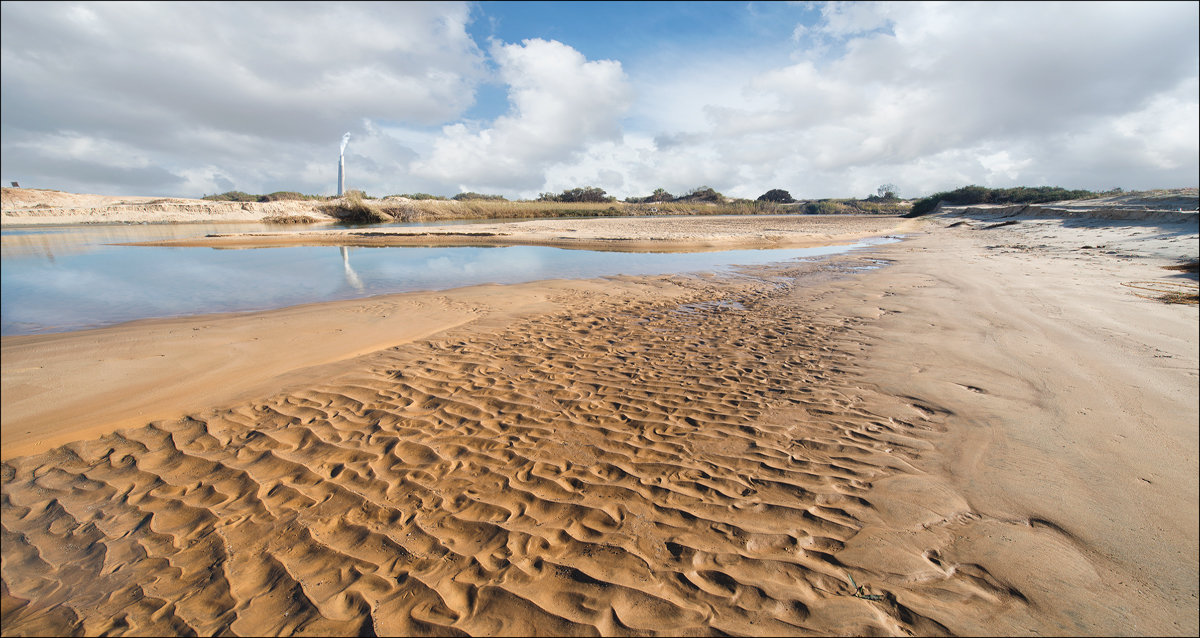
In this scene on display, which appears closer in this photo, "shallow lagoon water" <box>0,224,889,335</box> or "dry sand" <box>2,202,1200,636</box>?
"shallow lagoon water" <box>0,224,889,335</box>

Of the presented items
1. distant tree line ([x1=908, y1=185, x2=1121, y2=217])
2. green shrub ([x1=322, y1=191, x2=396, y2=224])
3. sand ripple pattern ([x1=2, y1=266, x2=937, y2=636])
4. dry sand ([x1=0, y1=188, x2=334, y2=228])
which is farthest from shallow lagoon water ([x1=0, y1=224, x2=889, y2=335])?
distant tree line ([x1=908, y1=185, x2=1121, y2=217])

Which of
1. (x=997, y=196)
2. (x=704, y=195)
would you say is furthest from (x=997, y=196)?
(x=704, y=195)

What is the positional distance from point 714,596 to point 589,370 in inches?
144

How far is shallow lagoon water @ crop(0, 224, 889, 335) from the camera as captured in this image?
218 centimetres

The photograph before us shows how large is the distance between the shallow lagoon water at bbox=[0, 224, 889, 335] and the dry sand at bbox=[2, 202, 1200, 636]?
1.24 ft

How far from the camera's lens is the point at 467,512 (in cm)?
321

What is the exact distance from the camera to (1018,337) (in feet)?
21.6

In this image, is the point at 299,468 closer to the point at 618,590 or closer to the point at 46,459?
the point at 46,459

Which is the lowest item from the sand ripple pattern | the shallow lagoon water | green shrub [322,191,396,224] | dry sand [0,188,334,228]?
the sand ripple pattern

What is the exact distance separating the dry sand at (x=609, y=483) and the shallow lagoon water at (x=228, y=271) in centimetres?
38

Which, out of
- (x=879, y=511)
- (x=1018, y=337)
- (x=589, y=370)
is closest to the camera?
(x=879, y=511)

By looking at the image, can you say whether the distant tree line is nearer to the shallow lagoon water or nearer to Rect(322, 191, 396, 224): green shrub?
the shallow lagoon water

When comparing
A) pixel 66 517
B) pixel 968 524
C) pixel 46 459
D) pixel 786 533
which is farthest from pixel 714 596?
pixel 46 459

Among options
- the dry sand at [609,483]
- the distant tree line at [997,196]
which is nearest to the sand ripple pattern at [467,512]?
the dry sand at [609,483]
